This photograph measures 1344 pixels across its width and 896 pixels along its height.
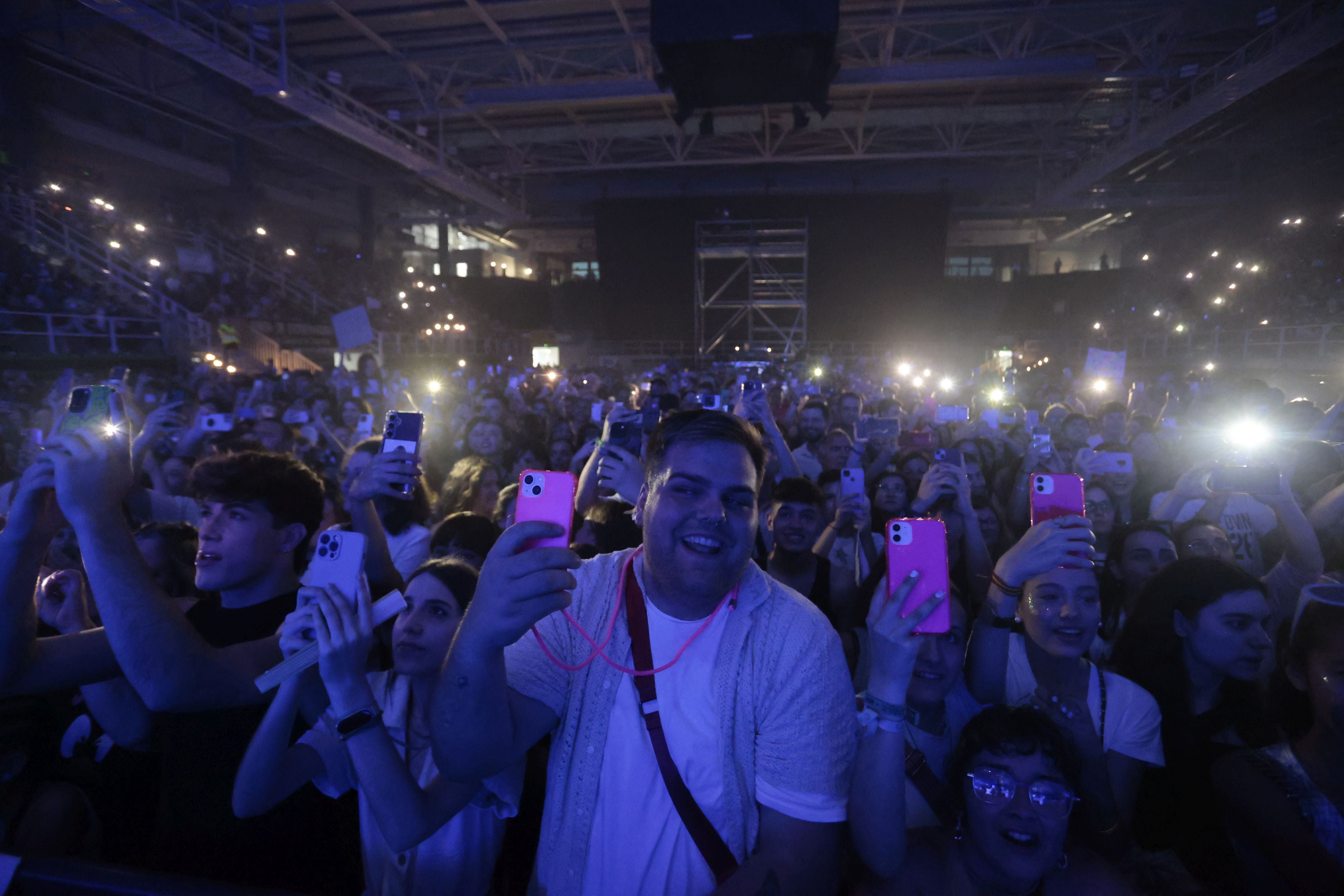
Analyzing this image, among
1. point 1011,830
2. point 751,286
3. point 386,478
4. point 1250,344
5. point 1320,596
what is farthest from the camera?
point 751,286

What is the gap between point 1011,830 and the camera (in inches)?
60.0

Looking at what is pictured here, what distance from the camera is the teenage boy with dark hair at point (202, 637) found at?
1394mm

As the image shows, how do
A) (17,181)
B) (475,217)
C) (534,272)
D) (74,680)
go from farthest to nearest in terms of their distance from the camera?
(534,272) < (475,217) < (17,181) < (74,680)

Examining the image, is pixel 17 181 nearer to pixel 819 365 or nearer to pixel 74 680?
pixel 74 680

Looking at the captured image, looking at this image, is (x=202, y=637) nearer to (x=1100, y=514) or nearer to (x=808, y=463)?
(x=1100, y=514)

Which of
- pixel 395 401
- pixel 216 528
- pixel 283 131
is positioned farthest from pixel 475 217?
pixel 216 528

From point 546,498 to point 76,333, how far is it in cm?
1144

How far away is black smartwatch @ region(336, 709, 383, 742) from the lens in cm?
132

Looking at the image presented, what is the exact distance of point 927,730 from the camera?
1910 mm

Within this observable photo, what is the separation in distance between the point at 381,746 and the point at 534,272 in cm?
2872

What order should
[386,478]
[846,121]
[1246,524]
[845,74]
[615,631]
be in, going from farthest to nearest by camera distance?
[846,121] < [845,74] < [1246,524] < [386,478] < [615,631]

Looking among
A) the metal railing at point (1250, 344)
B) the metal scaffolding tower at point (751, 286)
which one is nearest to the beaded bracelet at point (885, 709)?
the metal railing at point (1250, 344)

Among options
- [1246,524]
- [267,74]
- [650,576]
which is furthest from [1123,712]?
[267,74]

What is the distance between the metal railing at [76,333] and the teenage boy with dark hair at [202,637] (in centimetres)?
987
